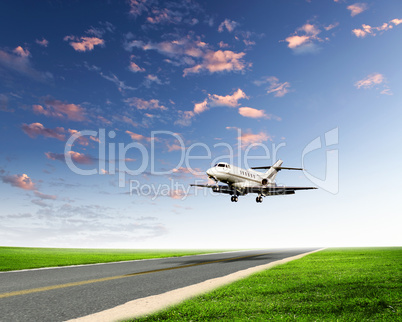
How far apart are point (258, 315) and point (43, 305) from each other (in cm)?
477

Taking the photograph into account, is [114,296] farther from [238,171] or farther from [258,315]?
[238,171]

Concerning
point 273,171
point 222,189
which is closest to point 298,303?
point 222,189

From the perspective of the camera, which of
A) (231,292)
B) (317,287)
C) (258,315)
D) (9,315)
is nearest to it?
(258,315)

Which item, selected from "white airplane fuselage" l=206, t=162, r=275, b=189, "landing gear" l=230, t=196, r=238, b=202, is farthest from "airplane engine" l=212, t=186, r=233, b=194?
"white airplane fuselage" l=206, t=162, r=275, b=189

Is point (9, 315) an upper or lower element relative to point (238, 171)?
lower

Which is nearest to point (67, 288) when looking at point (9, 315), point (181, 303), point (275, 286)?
point (9, 315)

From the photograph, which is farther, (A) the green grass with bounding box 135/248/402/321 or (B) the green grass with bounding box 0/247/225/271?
(B) the green grass with bounding box 0/247/225/271

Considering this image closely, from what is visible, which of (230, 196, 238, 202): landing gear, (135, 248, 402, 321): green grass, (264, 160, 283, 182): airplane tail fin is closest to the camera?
(135, 248, 402, 321): green grass

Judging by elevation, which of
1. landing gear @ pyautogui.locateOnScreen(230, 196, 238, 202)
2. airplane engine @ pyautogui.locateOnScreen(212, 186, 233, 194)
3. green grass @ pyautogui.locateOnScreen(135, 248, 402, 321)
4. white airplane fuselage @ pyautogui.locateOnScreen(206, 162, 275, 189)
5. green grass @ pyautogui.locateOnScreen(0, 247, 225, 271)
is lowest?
green grass @ pyautogui.locateOnScreen(0, 247, 225, 271)

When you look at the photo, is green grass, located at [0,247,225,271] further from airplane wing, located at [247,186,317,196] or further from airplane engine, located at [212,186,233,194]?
airplane wing, located at [247,186,317,196]

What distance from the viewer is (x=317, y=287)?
804 cm

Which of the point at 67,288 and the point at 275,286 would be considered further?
the point at 67,288

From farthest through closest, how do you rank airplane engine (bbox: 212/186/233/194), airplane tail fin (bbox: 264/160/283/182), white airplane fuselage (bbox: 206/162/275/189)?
airplane tail fin (bbox: 264/160/283/182) < airplane engine (bbox: 212/186/233/194) < white airplane fuselage (bbox: 206/162/275/189)

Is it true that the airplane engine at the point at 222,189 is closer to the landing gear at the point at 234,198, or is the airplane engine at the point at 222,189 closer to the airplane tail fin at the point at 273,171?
the landing gear at the point at 234,198
